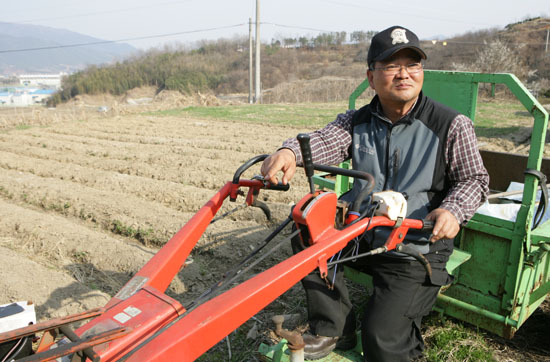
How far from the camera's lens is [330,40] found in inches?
2680

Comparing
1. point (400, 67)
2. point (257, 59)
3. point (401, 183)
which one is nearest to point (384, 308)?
point (401, 183)

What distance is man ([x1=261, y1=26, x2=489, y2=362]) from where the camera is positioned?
2273mm

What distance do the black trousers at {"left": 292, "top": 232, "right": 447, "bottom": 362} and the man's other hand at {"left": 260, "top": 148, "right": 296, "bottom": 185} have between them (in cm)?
43

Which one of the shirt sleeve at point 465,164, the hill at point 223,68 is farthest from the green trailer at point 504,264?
the hill at point 223,68

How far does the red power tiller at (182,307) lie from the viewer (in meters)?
1.49

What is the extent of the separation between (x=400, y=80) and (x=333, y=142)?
0.51 metres

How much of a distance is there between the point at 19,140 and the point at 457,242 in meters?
11.5

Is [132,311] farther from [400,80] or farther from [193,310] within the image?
[400,80]

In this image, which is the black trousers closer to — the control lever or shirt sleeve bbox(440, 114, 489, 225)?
shirt sleeve bbox(440, 114, 489, 225)

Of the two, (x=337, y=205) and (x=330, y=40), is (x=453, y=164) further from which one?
(x=330, y=40)

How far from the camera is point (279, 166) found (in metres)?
2.29

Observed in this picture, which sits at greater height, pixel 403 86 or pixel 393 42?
pixel 393 42

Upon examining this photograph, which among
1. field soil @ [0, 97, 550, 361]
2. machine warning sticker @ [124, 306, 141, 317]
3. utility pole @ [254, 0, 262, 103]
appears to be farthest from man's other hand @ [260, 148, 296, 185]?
utility pole @ [254, 0, 262, 103]

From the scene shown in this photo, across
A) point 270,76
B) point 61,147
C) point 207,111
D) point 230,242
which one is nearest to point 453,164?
point 230,242
